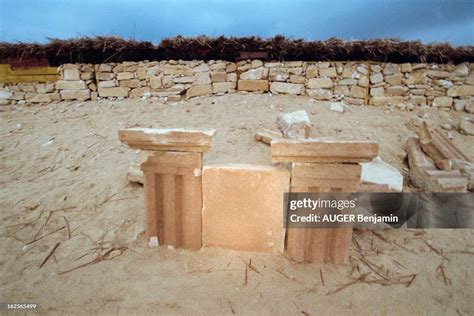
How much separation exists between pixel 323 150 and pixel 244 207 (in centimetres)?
78

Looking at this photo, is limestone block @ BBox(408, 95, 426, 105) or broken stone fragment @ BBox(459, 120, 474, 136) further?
limestone block @ BBox(408, 95, 426, 105)

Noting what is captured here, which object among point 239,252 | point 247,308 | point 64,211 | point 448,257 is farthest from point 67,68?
point 448,257

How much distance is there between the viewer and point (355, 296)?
181cm

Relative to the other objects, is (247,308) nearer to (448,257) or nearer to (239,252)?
(239,252)

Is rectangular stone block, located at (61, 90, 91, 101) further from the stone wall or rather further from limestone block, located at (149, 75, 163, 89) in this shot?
limestone block, located at (149, 75, 163, 89)

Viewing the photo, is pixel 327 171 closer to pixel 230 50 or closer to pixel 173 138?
pixel 173 138

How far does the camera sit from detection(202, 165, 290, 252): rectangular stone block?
2018mm

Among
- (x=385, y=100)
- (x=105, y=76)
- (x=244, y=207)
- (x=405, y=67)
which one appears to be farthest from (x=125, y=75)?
(x=405, y=67)

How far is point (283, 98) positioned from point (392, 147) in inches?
103

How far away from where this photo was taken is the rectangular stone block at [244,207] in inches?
79.4

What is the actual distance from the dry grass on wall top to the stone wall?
0.18 m

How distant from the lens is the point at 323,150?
1797 millimetres

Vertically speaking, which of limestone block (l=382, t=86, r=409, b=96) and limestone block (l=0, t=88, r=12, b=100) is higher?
limestone block (l=382, t=86, r=409, b=96)

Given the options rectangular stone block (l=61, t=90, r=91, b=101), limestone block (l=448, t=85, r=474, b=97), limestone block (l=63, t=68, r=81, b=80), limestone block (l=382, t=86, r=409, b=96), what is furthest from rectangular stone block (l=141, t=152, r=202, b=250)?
limestone block (l=448, t=85, r=474, b=97)
